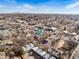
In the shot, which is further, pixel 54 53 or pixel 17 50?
pixel 17 50

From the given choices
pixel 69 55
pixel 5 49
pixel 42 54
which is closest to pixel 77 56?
pixel 69 55

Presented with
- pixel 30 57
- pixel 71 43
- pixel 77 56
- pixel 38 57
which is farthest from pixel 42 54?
pixel 71 43

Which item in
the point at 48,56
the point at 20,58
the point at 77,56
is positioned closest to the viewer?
the point at 77,56

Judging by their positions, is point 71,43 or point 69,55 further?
point 71,43

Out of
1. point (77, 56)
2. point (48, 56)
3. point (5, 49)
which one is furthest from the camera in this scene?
point (5, 49)

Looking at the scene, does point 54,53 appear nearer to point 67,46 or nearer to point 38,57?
point 38,57

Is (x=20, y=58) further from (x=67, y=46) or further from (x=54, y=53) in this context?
(x=67, y=46)

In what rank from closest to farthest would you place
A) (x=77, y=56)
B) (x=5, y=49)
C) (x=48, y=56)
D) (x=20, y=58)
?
(x=77, y=56) → (x=48, y=56) → (x=20, y=58) → (x=5, y=49)
